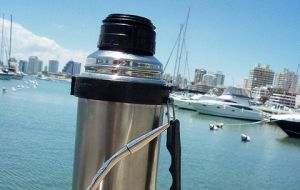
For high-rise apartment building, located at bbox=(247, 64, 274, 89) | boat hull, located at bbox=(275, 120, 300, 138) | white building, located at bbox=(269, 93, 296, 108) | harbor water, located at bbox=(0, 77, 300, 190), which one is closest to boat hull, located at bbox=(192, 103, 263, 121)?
boat hull, located at bbox=(275, 120, 300, 138)

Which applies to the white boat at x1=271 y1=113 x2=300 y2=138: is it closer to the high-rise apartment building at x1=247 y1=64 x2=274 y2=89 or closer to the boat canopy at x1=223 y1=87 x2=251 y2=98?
the boat canopy at x1=223 y1=87 x2=251 y2=98

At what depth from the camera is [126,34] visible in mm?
1285

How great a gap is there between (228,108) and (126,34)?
4843 centimetres

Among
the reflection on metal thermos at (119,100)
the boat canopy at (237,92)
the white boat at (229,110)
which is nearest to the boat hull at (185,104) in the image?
the white boat at (229,110)

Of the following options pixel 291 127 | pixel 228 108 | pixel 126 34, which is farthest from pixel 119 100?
pixel 228 108

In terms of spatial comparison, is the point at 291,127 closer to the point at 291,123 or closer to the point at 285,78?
the point at 291,123

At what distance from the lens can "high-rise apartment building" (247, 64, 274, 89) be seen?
170250mm

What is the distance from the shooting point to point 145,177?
1.34 m

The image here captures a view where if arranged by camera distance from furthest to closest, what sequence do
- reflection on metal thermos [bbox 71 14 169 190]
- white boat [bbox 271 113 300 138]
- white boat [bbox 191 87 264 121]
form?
white boat [bbox 191 87 264 121] → white boat [bbox 271 113 300 138] → reflection on metal thermos [bbox 71 14 169 190]

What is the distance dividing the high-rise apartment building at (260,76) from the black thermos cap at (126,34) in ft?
573

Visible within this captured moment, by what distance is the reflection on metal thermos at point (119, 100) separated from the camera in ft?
4.10

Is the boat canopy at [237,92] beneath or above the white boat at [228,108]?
above

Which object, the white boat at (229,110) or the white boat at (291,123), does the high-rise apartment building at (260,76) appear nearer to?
the white boat at (229,110)

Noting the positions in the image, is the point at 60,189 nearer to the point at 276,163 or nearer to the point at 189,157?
the point at 189,157
